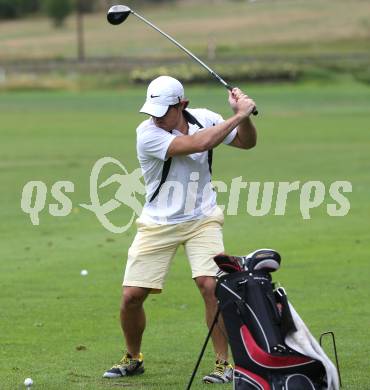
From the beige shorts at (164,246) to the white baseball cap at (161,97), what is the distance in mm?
933

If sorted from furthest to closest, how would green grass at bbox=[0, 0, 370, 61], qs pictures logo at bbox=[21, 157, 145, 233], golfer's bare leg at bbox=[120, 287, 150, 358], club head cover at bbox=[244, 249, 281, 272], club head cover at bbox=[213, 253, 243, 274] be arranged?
green grass at bbox=[0, 0, 370, 61] → qs pictures logo at bbox=[21, 157, 145, 233] → golfer's bare leg at bbox=[120, 287, 150, 358] → club head cover at bbox=[213, 253, 243, 274] → club head cover at bbox=[244, 249, 281, 272]

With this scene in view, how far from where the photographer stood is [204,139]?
8.80 meters

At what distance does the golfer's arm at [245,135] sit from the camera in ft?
30.1

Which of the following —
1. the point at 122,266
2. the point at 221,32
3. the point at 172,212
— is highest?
the point at 221,32

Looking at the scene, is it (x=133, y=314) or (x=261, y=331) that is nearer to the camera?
(x=261, y=331)

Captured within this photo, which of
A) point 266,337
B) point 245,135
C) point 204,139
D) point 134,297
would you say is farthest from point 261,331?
point 245,135

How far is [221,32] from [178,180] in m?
112

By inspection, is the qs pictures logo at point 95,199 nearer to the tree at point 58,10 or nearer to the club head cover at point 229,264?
Answer: the club head cover at point 229,264

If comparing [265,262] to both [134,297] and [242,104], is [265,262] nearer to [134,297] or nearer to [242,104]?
[242,104]

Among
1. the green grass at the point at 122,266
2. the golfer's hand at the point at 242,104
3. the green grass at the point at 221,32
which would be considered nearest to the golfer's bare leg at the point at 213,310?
the green grass at the point at 122,266

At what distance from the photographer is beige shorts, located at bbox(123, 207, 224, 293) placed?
30.6 feet

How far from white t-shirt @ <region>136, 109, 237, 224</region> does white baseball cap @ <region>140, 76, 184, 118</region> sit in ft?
0.63

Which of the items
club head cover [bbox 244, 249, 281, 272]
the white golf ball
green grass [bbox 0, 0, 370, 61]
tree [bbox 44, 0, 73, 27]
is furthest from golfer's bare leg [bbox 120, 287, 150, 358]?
tree [bbox 44, 0, 73, 27]

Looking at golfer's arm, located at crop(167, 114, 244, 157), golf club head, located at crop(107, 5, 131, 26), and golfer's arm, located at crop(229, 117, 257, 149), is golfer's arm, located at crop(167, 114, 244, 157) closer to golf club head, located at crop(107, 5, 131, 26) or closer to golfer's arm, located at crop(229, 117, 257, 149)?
golfer's arm, located at crop(229, 117, 257, 149)
